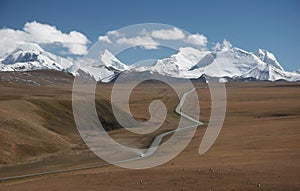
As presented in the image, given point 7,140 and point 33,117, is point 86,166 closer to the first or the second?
point 7,140

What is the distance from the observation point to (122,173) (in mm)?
40656

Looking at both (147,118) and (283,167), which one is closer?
(283,167)

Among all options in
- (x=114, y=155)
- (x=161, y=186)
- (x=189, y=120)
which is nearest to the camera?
(x=161, y=186)

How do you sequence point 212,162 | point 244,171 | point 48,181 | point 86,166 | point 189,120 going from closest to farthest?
point 244,171 → point 48,181 → point 212,162 → point 86,166 → point 189,120

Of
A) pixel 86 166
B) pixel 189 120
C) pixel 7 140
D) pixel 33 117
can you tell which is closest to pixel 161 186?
pixel 86 166

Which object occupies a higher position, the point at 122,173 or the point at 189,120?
the point at 189,120

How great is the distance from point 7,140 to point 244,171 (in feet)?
143

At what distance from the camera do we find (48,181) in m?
39.6

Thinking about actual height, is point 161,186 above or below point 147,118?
below

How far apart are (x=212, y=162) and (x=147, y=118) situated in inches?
3289

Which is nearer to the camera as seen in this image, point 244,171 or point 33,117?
point 244,171

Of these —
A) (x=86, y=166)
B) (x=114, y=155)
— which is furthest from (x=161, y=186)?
(x=114, y=155)

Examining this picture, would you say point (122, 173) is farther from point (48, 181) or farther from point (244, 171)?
point (244, 171)

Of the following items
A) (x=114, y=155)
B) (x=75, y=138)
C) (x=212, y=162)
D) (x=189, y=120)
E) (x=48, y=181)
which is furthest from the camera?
(x=189, y=120)
